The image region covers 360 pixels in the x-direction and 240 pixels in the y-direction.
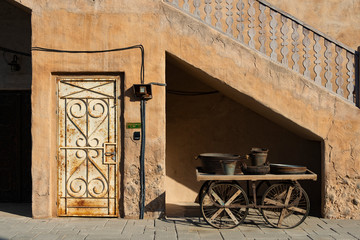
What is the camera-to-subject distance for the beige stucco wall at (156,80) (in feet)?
23.1

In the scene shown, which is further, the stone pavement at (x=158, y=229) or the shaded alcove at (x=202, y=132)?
the shaded alcove at (x=202, y=132)

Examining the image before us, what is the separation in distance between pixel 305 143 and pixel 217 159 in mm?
3069

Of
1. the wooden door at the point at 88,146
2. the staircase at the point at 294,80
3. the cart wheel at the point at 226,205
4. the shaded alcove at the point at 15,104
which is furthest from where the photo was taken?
the shaded alcove at the point at 15,104

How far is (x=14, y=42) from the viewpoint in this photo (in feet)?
29.0

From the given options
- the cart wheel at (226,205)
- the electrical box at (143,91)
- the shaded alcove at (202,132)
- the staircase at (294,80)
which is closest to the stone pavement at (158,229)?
the cart wheel at (226,205)

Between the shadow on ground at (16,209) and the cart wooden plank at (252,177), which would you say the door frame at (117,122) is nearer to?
the shadow on ground at (16,209)

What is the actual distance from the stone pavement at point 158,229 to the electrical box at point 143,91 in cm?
236

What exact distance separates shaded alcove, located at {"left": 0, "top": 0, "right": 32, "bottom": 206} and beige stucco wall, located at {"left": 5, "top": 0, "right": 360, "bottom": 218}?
1.75 m

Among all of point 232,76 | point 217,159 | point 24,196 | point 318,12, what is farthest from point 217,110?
point 24,196

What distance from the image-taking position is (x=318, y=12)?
28.9 feet

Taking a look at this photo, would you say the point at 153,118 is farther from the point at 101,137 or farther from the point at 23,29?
the point at 23,29

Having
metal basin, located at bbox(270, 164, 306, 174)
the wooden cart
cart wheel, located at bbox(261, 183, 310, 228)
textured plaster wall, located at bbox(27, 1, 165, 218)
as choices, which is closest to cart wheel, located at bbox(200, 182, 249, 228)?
the wooden cart

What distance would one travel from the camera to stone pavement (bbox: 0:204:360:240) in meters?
6.10

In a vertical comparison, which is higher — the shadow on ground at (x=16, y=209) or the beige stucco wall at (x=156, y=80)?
the beige stucco wall at (x=156, y=80)
